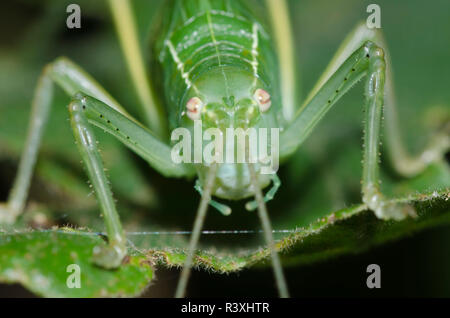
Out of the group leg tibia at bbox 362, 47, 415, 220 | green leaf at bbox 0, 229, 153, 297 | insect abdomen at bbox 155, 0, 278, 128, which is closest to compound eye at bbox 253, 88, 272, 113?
insect abdomen at bbox 155, 0, 278, 128

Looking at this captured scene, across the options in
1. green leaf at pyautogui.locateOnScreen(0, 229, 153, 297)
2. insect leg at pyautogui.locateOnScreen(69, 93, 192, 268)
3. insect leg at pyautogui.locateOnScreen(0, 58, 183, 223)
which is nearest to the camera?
green leaf at pyautogui.locateOnScreen(0, 229, 153, 297)

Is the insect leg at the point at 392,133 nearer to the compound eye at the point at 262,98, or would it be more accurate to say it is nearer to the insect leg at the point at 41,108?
the compound eye at the point at 262,98

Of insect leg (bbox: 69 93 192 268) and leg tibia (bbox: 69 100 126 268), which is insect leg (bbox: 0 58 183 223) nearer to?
insect leg (bbox: 69 93 192 268)

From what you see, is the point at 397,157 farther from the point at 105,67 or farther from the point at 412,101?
the point at 105,67

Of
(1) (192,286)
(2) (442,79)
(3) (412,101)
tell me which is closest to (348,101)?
(3) (412,101)

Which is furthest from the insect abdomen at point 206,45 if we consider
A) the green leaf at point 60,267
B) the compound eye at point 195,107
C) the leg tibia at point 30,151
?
the green leaf at point 60,267

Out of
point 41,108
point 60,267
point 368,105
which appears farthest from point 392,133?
point 60,267

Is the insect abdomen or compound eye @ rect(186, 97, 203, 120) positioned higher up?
the insect abdomen
